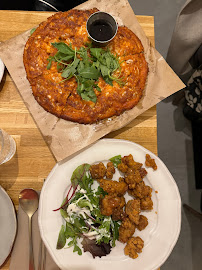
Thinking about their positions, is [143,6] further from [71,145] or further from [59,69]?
[71,145]

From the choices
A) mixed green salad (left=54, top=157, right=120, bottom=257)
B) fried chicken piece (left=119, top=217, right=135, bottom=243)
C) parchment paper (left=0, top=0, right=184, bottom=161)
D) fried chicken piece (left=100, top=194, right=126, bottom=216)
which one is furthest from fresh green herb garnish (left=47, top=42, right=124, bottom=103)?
fried chicken piece (left=119, top=217, right=135, bottom=243)

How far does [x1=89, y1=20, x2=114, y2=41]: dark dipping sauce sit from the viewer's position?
1839mm

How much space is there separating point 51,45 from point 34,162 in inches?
34.3

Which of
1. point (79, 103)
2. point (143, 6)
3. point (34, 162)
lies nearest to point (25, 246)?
point (34, 162)

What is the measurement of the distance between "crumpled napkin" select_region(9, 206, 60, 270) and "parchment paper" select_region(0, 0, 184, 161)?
1.49ft

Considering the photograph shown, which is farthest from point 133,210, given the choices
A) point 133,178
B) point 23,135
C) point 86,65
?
point 86,65

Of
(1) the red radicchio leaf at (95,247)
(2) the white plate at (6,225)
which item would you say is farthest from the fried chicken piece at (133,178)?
(2) the white plate at (6,225)

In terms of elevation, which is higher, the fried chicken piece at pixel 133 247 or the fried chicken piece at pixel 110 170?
the fried chicken piece at pixel 110 170

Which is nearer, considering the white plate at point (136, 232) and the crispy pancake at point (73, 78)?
the white plate at point (136, 232)

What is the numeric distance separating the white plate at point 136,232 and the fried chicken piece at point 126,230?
0.27 feet

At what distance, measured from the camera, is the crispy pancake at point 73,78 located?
1869 mm

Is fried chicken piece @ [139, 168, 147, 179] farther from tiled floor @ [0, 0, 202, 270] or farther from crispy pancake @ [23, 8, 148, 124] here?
tiled floor @ [0, 0, 202, 270]

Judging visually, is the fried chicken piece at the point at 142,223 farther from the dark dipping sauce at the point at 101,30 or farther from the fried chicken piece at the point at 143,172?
the dark dipping sauce at the point at 101,30

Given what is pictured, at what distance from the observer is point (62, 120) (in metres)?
1.90
